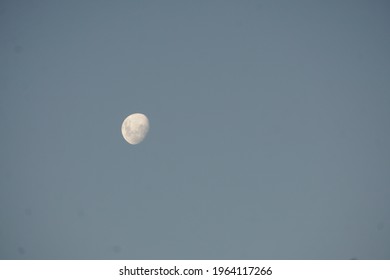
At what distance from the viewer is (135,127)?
24.5 meters

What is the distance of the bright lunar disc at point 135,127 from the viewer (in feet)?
80.3

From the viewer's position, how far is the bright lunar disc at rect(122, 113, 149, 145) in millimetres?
24484
